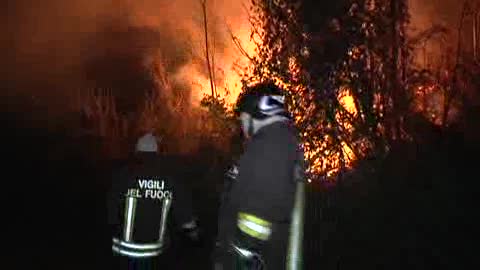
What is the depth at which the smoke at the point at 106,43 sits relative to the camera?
14500mm

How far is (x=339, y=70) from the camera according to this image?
8.91 meters

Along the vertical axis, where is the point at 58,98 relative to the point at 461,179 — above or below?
above

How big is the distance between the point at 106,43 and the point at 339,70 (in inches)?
375

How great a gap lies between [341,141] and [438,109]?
5.97 ft

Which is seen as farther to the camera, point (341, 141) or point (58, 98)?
point (58, 98)

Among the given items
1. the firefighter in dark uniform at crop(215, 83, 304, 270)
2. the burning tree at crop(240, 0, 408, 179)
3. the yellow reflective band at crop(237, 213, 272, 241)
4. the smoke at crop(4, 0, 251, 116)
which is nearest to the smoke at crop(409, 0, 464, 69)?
the burning tree at crop(240, 0, 408, 179)

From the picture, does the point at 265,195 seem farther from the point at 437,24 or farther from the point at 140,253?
the point at 437,24

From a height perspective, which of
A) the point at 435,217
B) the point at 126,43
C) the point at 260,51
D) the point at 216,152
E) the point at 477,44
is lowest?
the point at 435,217

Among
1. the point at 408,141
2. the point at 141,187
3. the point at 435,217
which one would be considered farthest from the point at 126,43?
the point at 141,187

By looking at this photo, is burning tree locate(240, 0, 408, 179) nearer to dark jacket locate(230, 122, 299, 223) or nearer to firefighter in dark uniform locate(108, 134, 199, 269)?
firefighter in dark uniform locate(108, 134, 199, 269)

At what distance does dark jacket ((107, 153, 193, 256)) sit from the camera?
4.87 m

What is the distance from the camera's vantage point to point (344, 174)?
29.6 ft

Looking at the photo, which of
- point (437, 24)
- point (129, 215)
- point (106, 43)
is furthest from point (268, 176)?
point (106, 43)

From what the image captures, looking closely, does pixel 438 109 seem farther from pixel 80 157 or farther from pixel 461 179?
pixel 80 157
